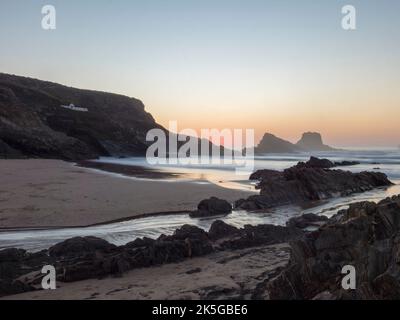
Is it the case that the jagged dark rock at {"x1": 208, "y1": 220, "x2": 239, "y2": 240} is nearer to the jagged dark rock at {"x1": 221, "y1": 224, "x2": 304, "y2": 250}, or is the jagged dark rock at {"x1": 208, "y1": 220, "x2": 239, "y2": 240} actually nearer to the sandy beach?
the jagged dark rock at {"x1": 221, "y1": 224, "x2": 304, "y2": 250}

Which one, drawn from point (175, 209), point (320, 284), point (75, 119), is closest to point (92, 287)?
point (320, 284)

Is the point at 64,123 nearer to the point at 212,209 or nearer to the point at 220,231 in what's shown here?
the point at 212,209

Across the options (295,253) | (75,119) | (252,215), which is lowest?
(252,215)

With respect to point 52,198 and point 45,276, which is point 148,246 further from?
point 52,198

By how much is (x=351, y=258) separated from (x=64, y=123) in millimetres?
A: 71276

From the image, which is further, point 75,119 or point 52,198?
point 75,119

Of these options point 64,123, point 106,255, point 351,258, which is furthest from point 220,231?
point 64,123

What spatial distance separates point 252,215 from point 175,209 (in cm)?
294

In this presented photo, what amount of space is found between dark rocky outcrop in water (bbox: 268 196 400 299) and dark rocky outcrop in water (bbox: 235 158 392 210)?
359 inches

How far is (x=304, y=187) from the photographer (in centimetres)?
1891

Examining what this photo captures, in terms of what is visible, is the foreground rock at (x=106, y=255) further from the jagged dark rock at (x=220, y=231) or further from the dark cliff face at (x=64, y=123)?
the dark cliff face at (x=64, y=123)

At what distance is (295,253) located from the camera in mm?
5945

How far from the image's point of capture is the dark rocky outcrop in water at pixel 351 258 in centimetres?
434

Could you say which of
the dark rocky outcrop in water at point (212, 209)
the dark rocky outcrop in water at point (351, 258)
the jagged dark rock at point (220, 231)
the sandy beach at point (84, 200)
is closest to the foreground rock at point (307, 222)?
the jagged dark rock at point (220, 231)
